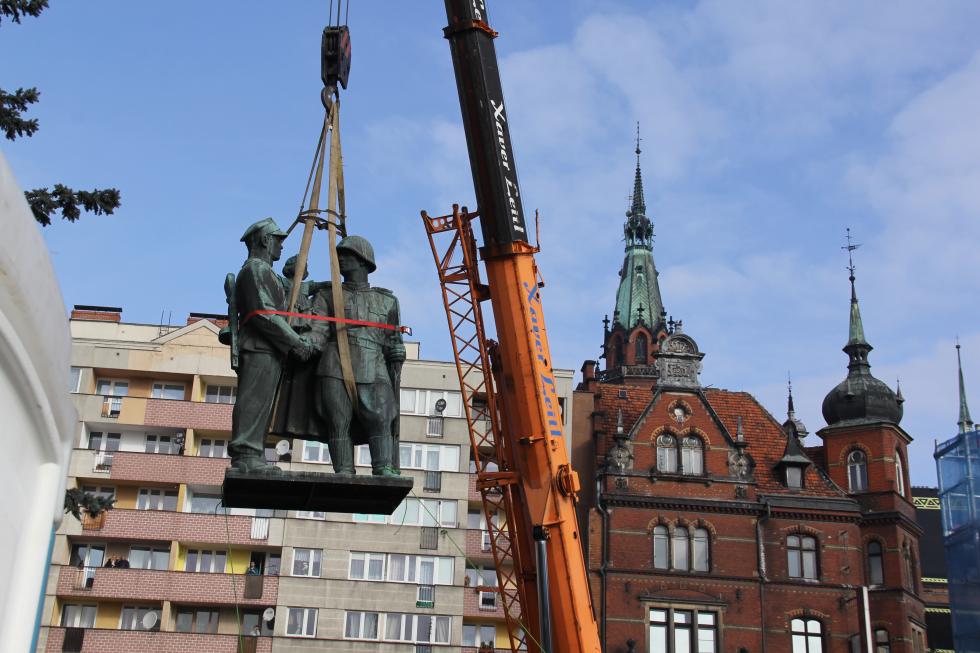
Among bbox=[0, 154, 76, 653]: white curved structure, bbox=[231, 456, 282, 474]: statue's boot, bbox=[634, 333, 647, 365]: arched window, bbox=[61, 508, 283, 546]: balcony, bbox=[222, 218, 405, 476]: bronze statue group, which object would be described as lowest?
bbox=[0, 154, 76, 653]: white curved structure

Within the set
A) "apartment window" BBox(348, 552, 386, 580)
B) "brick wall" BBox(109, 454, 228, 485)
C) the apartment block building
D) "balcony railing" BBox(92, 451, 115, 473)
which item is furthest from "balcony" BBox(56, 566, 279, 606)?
"balcony railing" BBox(92, 451, 115, 473)

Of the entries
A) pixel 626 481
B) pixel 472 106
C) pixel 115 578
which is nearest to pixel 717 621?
pixel 626 481

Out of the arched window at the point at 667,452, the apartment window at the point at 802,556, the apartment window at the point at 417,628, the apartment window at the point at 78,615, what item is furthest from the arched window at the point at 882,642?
the apartment window at the point at 78,615

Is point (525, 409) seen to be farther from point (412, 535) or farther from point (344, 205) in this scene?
point (412, 535)

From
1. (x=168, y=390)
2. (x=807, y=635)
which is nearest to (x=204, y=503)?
Answer: (x=168, y=390)

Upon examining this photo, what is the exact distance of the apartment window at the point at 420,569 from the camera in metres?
47.1

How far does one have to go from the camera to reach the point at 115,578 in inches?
1805

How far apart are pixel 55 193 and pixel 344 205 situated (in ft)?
36.4

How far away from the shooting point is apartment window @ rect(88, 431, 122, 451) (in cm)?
4950

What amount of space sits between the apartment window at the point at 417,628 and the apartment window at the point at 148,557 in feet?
22.4

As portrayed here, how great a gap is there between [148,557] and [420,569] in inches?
377

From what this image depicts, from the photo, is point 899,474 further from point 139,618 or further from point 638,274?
point 638,274

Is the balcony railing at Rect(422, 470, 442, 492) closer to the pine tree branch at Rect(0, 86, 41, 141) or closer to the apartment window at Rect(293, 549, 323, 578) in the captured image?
the apartment window at Rect(293, 549, 323, 578)

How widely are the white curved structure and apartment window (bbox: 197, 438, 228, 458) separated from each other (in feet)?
146
